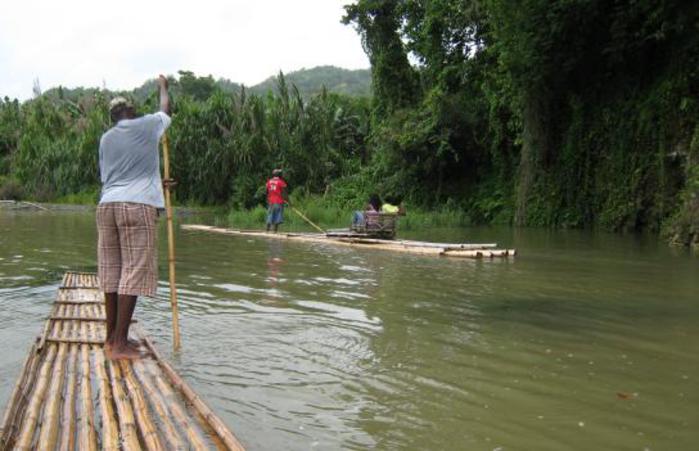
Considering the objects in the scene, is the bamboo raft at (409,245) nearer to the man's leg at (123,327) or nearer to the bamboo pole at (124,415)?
the man's leg at (123,327)

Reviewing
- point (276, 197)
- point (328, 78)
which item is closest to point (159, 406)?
point (276, 197)

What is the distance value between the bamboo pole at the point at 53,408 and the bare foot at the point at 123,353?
0.28 m

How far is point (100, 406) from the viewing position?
10.9 feet

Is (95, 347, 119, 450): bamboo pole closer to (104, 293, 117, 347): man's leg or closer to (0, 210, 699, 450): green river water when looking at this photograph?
(104, 293, 117, 347): man's leg

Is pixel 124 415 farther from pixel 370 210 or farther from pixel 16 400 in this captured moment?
pixel 370 210

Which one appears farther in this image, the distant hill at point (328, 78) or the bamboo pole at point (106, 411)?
the distant hill at point (328, 78)

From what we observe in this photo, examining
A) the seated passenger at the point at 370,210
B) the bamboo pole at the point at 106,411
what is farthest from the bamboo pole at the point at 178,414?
the seated passenger at the point at 370,210

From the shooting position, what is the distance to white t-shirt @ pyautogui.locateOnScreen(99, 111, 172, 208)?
14.1 feet

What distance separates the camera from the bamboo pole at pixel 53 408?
286 centimetres

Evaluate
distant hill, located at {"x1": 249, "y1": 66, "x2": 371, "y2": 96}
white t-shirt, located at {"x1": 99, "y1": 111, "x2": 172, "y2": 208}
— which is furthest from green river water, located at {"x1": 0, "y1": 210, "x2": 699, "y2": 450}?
distant hill, located at {"x1": 249, "y1": 66, "x2": 371, "y2": 96}

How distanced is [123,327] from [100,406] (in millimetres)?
967

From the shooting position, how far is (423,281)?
321 inches

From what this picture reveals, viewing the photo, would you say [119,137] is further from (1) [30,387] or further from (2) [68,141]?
(2) [68,141]

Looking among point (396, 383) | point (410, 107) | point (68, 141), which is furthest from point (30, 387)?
point (68, 141)
